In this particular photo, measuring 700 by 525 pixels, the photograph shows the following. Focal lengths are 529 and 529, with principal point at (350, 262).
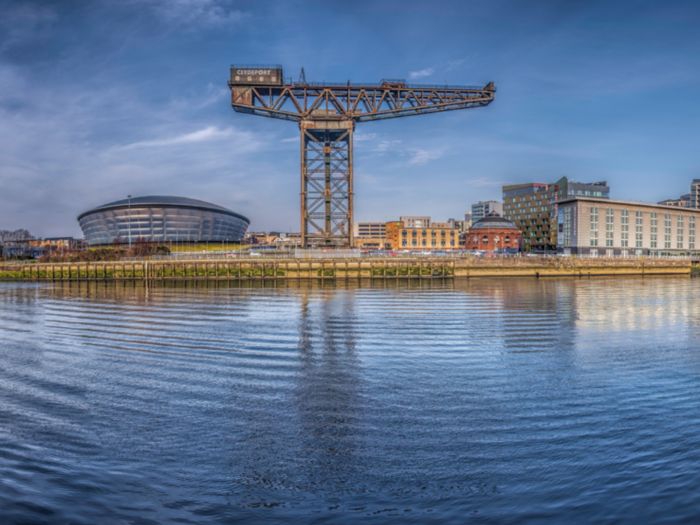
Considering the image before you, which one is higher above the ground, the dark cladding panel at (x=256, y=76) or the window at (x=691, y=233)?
the dark cladding panel at (x=256, y=76)

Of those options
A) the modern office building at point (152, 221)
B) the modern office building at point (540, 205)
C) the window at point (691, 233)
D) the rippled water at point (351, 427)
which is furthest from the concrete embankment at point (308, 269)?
the modern office building at point (152, 221)

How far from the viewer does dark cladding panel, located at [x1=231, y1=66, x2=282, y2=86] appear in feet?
160

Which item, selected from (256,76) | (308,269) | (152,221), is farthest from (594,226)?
(152,221)

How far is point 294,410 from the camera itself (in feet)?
34.0

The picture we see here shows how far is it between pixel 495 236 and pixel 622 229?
2474cm

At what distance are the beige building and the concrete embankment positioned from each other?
21.4 m

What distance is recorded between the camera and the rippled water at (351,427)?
6.70 meters

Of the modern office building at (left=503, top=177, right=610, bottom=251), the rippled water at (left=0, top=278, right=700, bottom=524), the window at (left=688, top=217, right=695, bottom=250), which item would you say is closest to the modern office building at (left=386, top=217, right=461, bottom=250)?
the modern office building at (left=503, top=177, right=610, bottom=251)

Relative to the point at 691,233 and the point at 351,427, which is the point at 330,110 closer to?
the point at 351,427

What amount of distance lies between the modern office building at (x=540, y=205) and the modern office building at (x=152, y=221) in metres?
76.0

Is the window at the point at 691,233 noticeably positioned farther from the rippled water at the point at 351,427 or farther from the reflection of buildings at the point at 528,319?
the rippled water at the point at 351,427

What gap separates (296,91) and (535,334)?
38092 millimetres

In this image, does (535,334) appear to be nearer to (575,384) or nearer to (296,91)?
(575,384)

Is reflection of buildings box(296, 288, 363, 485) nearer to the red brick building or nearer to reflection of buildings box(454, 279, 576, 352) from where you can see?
reflection of buildings box(454, 279, 576, 352)
